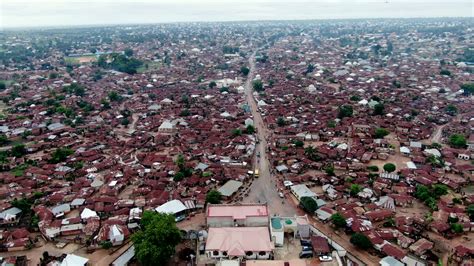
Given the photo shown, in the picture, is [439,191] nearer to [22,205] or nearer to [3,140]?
[22,205]

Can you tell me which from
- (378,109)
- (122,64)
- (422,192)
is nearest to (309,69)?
(378,109)

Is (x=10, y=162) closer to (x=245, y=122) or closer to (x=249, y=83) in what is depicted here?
(x=245, y=122)

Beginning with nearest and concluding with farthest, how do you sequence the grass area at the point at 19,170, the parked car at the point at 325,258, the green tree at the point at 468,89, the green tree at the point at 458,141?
the parked car at the point at 325,258
the grass area at the point at 19,170
the green tree at the point at 458,141
the green tree at the point at 468,89

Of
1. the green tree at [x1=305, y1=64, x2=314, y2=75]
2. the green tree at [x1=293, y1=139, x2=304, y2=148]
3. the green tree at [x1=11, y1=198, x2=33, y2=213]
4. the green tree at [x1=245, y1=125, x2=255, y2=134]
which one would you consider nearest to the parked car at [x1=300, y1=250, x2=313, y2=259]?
the green tree at [x1=293, y1=139, x2=304, y2=148]

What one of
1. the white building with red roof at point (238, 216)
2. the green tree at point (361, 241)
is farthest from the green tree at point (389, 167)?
the white building with red roof at point (238, 216)

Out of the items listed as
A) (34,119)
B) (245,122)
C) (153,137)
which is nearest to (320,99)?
(245,122)

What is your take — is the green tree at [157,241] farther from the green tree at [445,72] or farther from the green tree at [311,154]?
the green tree at [445,72]
